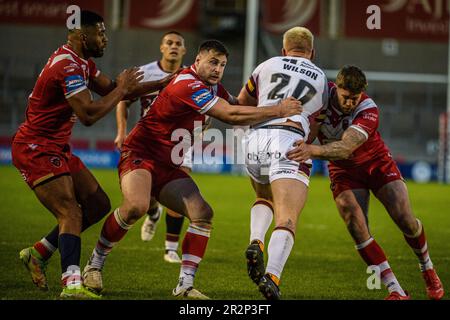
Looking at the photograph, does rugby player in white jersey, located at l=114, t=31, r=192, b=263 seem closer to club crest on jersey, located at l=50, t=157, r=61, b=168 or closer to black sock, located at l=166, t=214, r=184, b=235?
black sock, located at l=166, t=214, r=184, b=235

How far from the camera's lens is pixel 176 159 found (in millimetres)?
7289

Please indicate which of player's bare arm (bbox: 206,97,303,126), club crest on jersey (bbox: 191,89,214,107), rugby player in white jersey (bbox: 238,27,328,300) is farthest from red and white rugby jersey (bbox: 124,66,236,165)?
→ rugby player in white jersey (bbox: 238,27,328,300)

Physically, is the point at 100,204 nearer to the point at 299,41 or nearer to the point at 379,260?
the point at 299,41

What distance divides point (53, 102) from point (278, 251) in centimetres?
220

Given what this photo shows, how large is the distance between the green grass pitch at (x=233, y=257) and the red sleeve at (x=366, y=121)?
4.98 ft

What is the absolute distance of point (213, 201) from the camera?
1692cm

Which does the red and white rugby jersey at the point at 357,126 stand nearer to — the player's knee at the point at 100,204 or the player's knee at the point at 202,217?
the player's knee at the point at 202,217

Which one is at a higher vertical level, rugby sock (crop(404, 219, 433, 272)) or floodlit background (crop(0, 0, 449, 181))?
floodlit background (crop(0, 0, 449, 181))

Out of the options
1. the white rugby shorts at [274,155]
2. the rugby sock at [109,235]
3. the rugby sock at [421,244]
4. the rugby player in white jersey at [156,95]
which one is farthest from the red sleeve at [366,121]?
the rugby player in white jersey at [156,95]

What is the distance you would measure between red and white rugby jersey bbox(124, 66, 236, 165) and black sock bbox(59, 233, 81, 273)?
1.08m

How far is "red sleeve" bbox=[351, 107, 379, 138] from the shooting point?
22.6ft

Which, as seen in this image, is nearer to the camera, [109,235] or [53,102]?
[53,102]

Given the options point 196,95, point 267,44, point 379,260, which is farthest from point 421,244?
point 267,44
